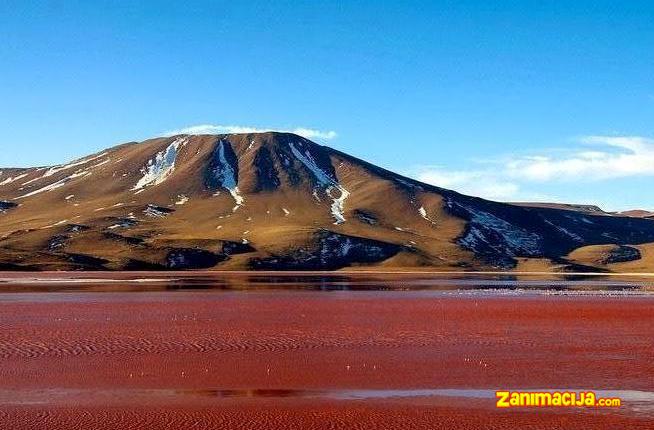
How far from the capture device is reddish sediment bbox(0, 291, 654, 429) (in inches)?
851

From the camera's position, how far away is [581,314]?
55.2 metres

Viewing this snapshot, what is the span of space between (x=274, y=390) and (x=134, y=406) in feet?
16.7

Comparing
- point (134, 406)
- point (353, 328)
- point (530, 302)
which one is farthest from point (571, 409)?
point (530, 302)

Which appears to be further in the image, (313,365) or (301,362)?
(301,362)

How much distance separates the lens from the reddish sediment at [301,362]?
70.9 feet

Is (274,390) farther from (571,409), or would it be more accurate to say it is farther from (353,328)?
(353,328)

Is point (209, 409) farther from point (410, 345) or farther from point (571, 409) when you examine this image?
point (410, 345)

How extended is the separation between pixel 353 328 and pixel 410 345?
8095 millimetres

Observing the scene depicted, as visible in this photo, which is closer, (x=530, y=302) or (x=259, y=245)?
(x=530, y=302)

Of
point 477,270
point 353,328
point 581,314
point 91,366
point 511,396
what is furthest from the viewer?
point 477,270

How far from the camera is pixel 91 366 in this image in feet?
99.8

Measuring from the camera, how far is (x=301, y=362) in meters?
31.6

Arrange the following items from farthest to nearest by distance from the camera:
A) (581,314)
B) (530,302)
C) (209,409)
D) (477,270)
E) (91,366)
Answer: (477,270)
(530,302)
(581,314)
(91,366)
(209,409)

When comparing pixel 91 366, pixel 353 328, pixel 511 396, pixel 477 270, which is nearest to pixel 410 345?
pixel 353 328
